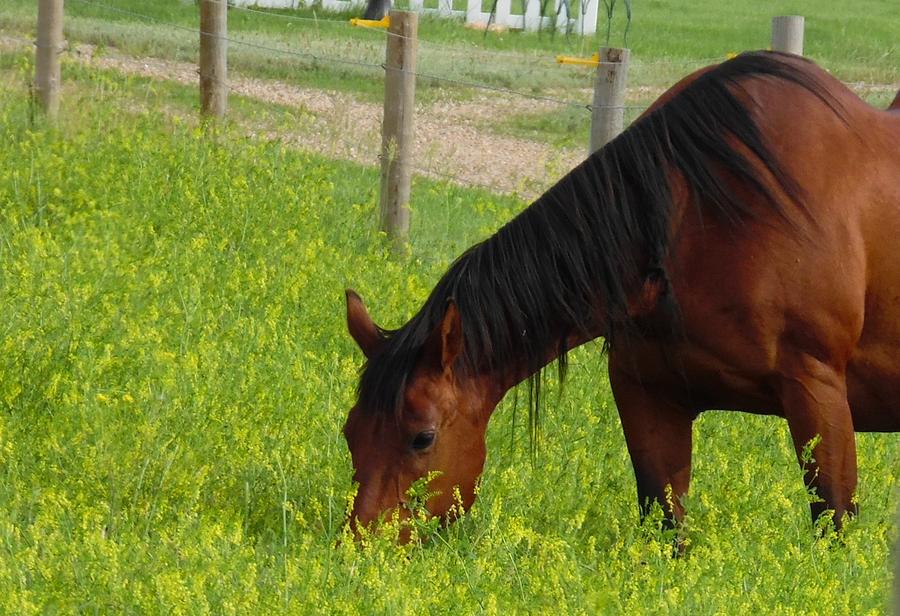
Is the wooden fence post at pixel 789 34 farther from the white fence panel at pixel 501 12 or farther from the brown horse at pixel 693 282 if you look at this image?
the white fence panel at pixel 501 12

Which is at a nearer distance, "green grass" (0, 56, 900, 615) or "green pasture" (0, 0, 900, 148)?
"green grass" (0, 56, 900, 615)

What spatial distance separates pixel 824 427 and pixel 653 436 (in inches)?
22.6

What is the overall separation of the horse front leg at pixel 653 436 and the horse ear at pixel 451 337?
667 millimetres

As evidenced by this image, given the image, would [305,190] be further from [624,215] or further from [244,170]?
[624,215]

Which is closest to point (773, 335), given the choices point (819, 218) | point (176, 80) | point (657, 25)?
point (819, 218)

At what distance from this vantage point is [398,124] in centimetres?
834

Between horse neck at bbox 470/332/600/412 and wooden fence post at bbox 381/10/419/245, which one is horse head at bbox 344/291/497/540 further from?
wooden fence post at bbox 381/10/419/245

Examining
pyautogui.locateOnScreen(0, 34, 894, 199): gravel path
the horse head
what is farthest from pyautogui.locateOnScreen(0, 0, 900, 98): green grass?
the horse head

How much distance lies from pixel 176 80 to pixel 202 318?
28.4 feet

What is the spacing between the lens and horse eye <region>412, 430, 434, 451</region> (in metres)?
4.28

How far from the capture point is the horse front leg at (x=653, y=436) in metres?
4.79

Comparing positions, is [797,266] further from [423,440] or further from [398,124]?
[398,124]

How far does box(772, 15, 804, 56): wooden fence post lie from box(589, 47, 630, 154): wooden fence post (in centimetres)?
78

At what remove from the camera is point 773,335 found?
4414 millimetres
